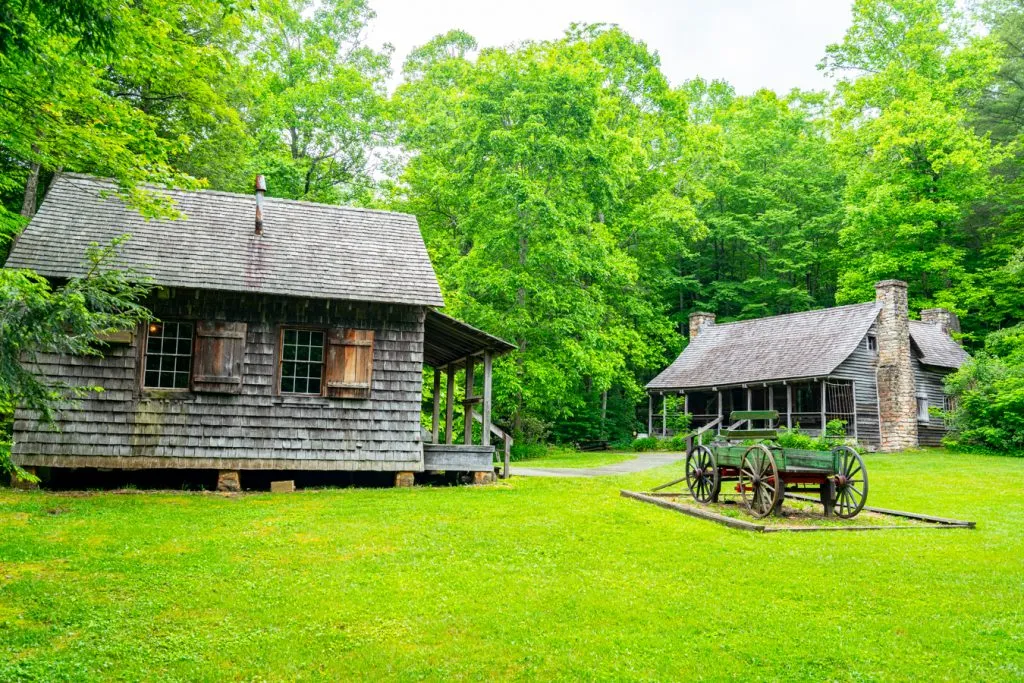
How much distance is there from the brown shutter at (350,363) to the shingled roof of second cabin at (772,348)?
1935 cm

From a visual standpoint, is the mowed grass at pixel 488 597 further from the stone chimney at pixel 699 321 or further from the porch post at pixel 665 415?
the stone chimney at pixel 699 321

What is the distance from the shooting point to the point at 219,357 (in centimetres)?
1463

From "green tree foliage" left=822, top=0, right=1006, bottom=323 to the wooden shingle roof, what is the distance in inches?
123

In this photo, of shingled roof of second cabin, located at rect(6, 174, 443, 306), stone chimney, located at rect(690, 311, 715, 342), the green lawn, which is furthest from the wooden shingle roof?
shingled roof of second cabin, located at rect(6, 174, 443, 306)

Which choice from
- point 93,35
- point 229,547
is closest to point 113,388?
point 229,547

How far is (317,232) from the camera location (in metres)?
16.9

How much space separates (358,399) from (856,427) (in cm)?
2115

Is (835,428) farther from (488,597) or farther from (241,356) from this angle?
(488,597)

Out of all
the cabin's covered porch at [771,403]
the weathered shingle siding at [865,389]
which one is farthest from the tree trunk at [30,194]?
the weathered shingle siding at [865,389]

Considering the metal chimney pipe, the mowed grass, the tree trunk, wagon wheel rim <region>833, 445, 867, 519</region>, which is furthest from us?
the tree trunk

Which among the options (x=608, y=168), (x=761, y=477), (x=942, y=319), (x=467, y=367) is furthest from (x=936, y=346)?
(x=761, y=477)

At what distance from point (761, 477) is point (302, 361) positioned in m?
8.55

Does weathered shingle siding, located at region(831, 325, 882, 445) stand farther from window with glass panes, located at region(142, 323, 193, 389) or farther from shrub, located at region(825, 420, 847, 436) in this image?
window with glass panes, located at region(142, 323, 193, 389)

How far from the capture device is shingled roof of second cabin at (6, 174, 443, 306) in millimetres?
14445
